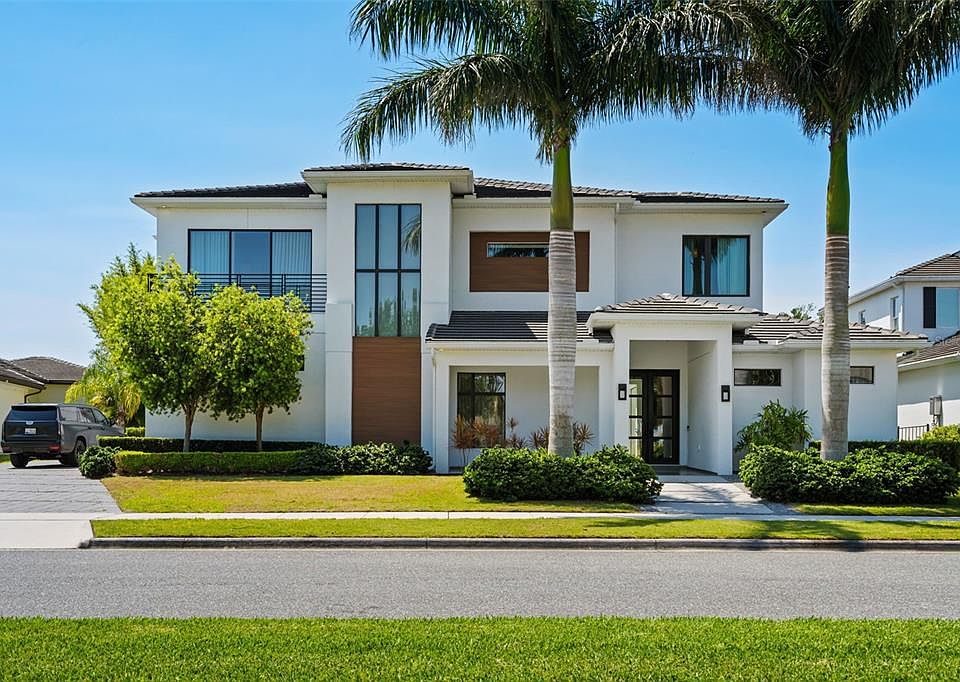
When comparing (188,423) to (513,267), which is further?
(513,267)

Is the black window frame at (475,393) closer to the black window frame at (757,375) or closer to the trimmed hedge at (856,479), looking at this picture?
the black window frame at (757,375)

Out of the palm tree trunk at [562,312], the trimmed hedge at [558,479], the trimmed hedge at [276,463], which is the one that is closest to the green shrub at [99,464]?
the trimmed hedge at [276,463]

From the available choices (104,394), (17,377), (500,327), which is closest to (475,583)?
Answer: (500,327)

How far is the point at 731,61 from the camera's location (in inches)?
631

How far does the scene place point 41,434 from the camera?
84.4ft

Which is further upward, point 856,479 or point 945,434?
point 945,434

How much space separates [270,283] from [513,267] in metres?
6.65

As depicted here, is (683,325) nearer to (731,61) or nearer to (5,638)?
(731,61)

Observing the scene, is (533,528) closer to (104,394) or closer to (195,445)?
(195,445)

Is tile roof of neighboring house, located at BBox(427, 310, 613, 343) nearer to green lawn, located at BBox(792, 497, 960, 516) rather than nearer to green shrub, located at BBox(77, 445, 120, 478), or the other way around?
green lawn, located at BBox(792, 497, 960, 516)

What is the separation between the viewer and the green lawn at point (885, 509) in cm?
1455

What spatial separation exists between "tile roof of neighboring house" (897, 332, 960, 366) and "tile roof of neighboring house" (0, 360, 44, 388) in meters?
34.0

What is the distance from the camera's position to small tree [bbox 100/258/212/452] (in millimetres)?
21406

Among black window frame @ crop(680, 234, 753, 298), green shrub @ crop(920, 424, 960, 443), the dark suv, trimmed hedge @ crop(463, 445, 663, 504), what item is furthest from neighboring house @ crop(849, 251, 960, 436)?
the dark suv
